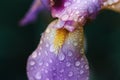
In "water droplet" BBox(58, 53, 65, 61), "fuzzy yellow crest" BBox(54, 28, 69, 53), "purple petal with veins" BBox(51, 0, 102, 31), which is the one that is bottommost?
"water droplet" BBox(58, 53, 65, 61)

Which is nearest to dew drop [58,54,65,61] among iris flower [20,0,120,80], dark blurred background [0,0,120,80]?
iris flower [20,0,120,80]

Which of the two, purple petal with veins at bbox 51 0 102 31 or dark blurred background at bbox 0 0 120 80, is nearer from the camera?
purple petal with veins at bbox 51 0 102 31

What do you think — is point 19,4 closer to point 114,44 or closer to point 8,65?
point 8,65

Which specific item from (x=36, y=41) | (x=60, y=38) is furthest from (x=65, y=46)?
(x=36, y=41)

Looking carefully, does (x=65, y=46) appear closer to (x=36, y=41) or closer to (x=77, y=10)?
(x=77, y=10)

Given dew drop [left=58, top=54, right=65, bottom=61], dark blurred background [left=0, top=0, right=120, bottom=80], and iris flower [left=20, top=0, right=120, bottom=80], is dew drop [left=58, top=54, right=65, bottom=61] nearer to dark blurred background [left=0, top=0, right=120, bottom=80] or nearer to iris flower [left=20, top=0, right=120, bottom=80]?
iris flower [left=20, top=0, right=120, bottom=80]

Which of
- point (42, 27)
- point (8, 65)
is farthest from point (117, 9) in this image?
point (8, 65)

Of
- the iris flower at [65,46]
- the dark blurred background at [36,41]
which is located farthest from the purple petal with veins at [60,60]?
the dark blurred background at [36,41]

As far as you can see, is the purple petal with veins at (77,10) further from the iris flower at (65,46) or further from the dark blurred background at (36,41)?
the dark blurred background at (36,41)
